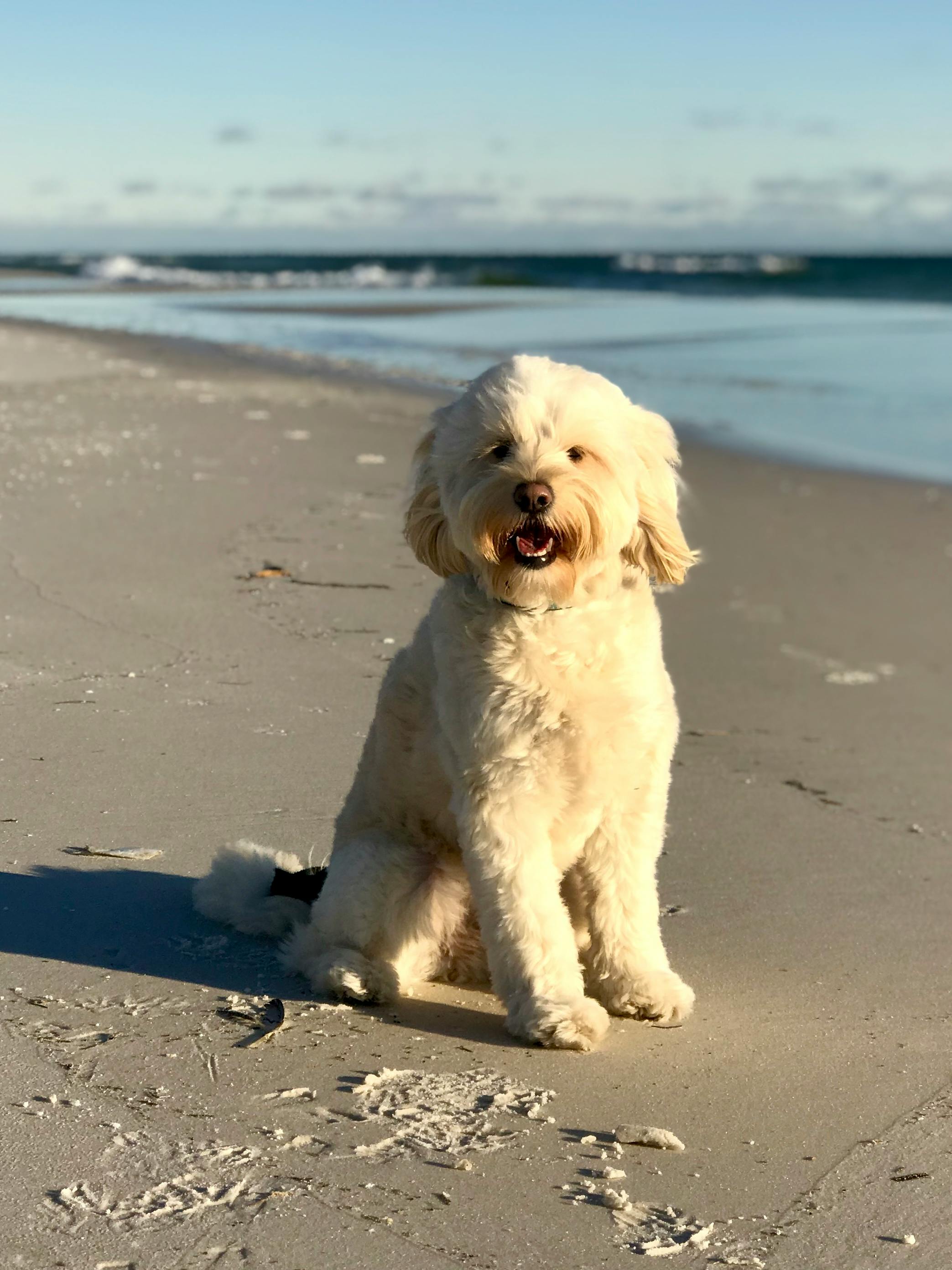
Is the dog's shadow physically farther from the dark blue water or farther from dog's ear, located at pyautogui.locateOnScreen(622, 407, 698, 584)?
the dark blue water

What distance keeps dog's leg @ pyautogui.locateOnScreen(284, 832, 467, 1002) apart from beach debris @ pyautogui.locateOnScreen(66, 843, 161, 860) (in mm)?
638

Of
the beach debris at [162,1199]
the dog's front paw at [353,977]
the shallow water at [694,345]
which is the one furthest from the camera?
A: the shallow water at [694,345]

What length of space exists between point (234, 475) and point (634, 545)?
6083 millimetres

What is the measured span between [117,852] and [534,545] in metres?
1.57

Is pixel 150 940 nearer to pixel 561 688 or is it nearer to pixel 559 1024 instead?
pixel 559 1024

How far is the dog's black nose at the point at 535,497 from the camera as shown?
3182 mm

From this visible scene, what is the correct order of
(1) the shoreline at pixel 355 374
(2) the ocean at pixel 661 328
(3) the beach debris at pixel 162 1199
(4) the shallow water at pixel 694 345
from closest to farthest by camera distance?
1. (3) the beach debris at pixel 162 1199
2. (1) the shoreline at pixel 355 374
3. (4) the shallow water at pixel 694 345
4. (2) the ocean at pixel 661 328

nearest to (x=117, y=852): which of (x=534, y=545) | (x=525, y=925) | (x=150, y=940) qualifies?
(x=150, y=940)

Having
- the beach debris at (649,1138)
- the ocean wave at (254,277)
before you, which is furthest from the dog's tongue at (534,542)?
the ocean wave at (254,277)

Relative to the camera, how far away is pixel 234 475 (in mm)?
9180

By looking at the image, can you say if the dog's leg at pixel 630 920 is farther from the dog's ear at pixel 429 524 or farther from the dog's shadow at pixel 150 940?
the dog's ear at pixel 429 524

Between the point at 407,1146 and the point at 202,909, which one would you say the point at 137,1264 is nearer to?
the point at 407,1146

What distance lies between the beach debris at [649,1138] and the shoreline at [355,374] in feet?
21.3

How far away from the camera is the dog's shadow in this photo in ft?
11.2
